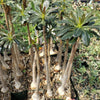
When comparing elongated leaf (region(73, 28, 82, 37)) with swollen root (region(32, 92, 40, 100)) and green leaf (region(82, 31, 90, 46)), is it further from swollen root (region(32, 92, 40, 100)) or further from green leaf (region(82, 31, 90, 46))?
swollen root (region(32, 92, 40, 100))

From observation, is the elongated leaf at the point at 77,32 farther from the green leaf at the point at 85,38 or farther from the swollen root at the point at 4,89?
the swollen root at the point at 4,89

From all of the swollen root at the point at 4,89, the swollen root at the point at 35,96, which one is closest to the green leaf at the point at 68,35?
the swollen root at the point at 35,96

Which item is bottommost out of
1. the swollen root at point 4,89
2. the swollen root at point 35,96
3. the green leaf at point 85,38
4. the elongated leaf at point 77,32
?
the swollen root at point 35,96

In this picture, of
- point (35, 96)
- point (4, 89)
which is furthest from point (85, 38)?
point (4, 89)

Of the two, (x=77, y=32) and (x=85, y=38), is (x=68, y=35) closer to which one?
(x=77, y=32)

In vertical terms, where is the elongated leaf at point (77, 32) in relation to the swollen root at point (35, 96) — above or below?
above

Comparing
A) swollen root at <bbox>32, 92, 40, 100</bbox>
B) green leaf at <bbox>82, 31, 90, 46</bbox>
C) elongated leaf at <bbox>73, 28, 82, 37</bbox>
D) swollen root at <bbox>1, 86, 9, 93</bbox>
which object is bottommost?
swollen root at <bbox>32, 92, 40, 100</bbox>

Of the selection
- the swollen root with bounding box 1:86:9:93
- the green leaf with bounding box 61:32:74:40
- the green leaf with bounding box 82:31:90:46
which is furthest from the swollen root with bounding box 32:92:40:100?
the green leaf with bounding box 82:31:90:46

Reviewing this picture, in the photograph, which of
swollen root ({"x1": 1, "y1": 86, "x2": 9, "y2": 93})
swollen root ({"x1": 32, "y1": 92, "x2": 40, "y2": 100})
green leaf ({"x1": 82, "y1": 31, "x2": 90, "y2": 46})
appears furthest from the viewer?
swollen root ({"x1": 1, "y1": 86, "x2": 9, "y2": 93})

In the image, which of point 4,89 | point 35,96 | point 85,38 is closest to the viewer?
point 85,38

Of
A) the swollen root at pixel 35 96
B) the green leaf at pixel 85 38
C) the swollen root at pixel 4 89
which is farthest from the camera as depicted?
the swollen root at pixel 4 89

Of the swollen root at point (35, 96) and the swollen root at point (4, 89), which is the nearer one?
the swollen root at point (35, 96)

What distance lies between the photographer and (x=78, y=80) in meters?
3.28

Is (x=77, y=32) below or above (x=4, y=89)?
above
